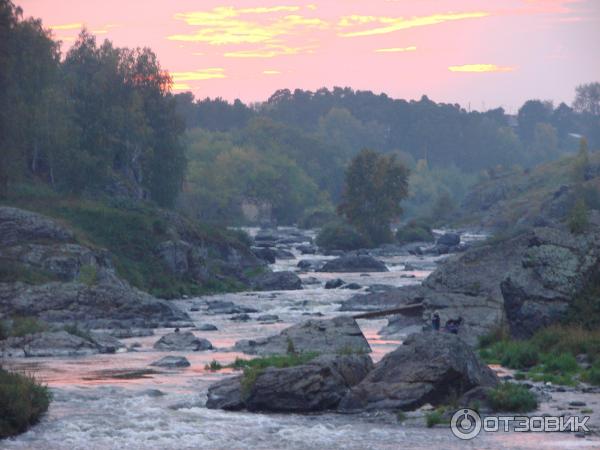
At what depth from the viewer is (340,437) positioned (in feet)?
81.5

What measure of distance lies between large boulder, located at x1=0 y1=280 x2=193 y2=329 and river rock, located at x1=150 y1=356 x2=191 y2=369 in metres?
12.3

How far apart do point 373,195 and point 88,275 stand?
65530 mm

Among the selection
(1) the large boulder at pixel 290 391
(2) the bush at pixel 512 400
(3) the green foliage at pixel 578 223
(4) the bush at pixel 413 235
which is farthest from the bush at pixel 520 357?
(4) the bush at pixel 413 235

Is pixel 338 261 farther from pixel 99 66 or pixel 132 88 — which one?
pixel 99 66

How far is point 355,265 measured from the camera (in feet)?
279

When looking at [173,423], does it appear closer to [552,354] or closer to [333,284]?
[552,354]

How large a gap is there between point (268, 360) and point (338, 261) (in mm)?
52879

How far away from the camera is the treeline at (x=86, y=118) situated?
74000 mm

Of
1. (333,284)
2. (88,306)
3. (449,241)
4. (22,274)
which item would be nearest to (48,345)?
(88,306)

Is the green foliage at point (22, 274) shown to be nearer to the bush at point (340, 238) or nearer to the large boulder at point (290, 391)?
the large boulder at point (290, 391)

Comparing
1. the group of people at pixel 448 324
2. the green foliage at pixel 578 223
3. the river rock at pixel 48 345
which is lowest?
the river rock at pixel 48 345

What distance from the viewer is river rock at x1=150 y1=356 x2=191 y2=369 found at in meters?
36.3

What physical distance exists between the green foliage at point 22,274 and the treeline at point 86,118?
14.1 metres

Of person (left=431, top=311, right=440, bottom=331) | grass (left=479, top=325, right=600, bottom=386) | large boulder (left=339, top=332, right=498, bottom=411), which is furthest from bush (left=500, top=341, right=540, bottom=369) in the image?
large boulder (left=339, top=332, right=498, bottom=411)
